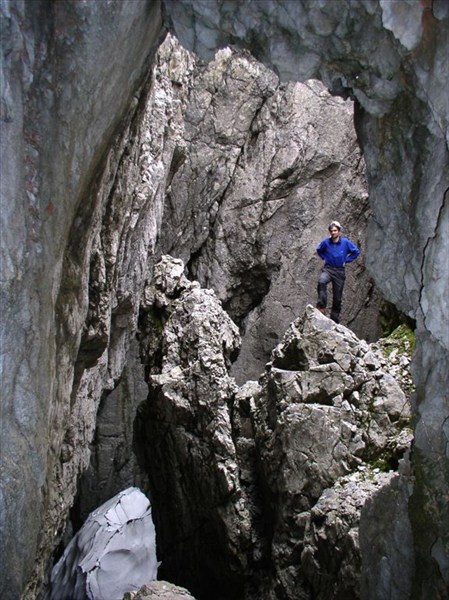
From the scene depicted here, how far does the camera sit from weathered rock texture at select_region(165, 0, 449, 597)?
5.76m

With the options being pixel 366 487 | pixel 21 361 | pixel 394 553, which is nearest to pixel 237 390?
pixel 366 487

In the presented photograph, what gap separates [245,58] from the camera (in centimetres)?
1606

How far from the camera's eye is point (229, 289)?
634 inches

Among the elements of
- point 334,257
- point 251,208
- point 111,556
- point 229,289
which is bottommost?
Result: point 111,556

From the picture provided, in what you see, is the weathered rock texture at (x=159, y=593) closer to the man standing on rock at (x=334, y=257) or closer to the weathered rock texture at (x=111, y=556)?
the weathered rock texture at (x=111, y=556)

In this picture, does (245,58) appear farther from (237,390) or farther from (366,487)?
(366,487)

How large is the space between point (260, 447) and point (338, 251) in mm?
3856

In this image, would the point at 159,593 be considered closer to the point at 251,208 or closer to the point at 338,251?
the point at 338,251

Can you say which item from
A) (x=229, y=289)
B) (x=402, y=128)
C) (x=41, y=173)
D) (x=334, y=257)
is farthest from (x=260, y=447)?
(x=41, y=173)

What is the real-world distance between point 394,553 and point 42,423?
140 inches

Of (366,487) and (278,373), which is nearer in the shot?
(366,487)

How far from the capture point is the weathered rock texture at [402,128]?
227 inches

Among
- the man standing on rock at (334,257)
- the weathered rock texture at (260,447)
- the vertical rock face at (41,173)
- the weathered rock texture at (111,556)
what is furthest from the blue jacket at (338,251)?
the vertical rock face at (41,173)

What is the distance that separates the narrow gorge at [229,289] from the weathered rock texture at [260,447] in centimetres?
3
